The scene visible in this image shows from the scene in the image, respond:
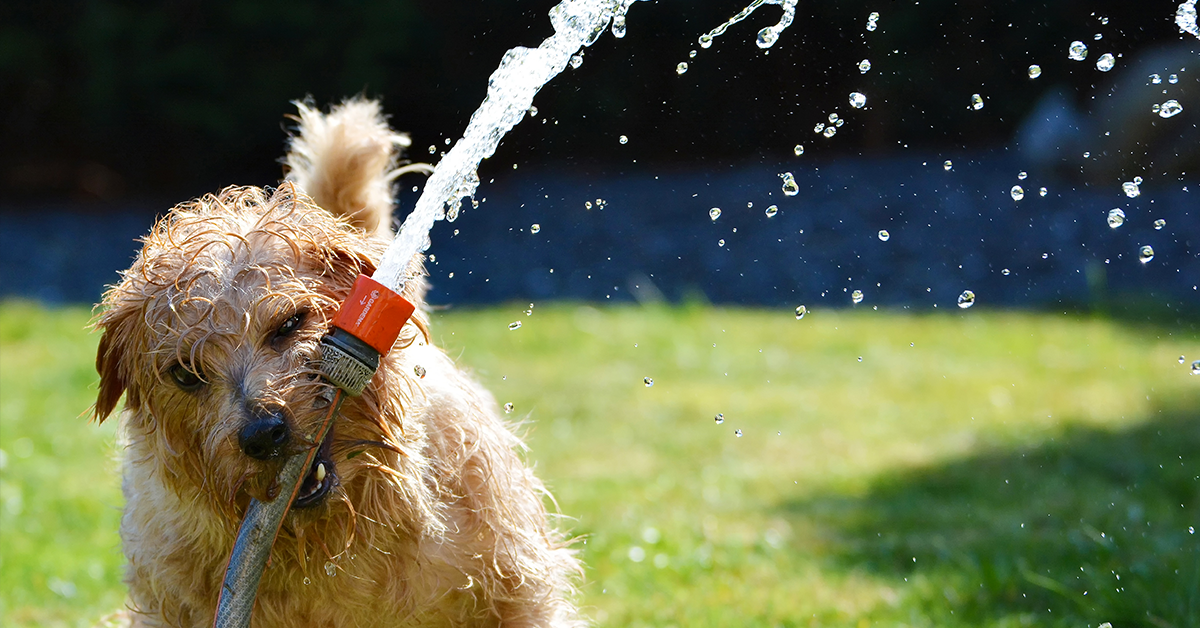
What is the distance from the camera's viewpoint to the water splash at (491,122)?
106 inches

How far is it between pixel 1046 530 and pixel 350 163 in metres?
2.97

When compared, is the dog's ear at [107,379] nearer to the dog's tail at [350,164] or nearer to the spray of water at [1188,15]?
the dog's tail at [350,164]

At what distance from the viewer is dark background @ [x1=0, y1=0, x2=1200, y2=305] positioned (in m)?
10.3

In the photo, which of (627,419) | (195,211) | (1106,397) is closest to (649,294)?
(627,419)

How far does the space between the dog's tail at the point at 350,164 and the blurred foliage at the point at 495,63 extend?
6782 millimetres

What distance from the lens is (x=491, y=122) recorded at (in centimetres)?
304

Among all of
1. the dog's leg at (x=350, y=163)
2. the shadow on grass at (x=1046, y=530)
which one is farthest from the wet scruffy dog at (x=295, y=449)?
the shadow on grass at (x=1046, y=530)

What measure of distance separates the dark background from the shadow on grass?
3567mm

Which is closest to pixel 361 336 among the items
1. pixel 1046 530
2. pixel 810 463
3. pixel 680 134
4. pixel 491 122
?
pixel 491 122

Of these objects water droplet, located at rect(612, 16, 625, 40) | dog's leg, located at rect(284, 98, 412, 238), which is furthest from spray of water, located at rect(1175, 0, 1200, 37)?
dog's leg, located at rect(284, 98, 412, 238)

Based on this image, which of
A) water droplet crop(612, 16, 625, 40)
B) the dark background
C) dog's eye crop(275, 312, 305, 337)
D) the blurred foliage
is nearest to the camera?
dog's eye crop(275, 312, 305, 337)

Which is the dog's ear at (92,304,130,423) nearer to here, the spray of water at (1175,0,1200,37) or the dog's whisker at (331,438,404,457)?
the dog's whisker at (331,438,404,457)

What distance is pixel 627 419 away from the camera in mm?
6918

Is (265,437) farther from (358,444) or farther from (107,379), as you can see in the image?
(107,379)
